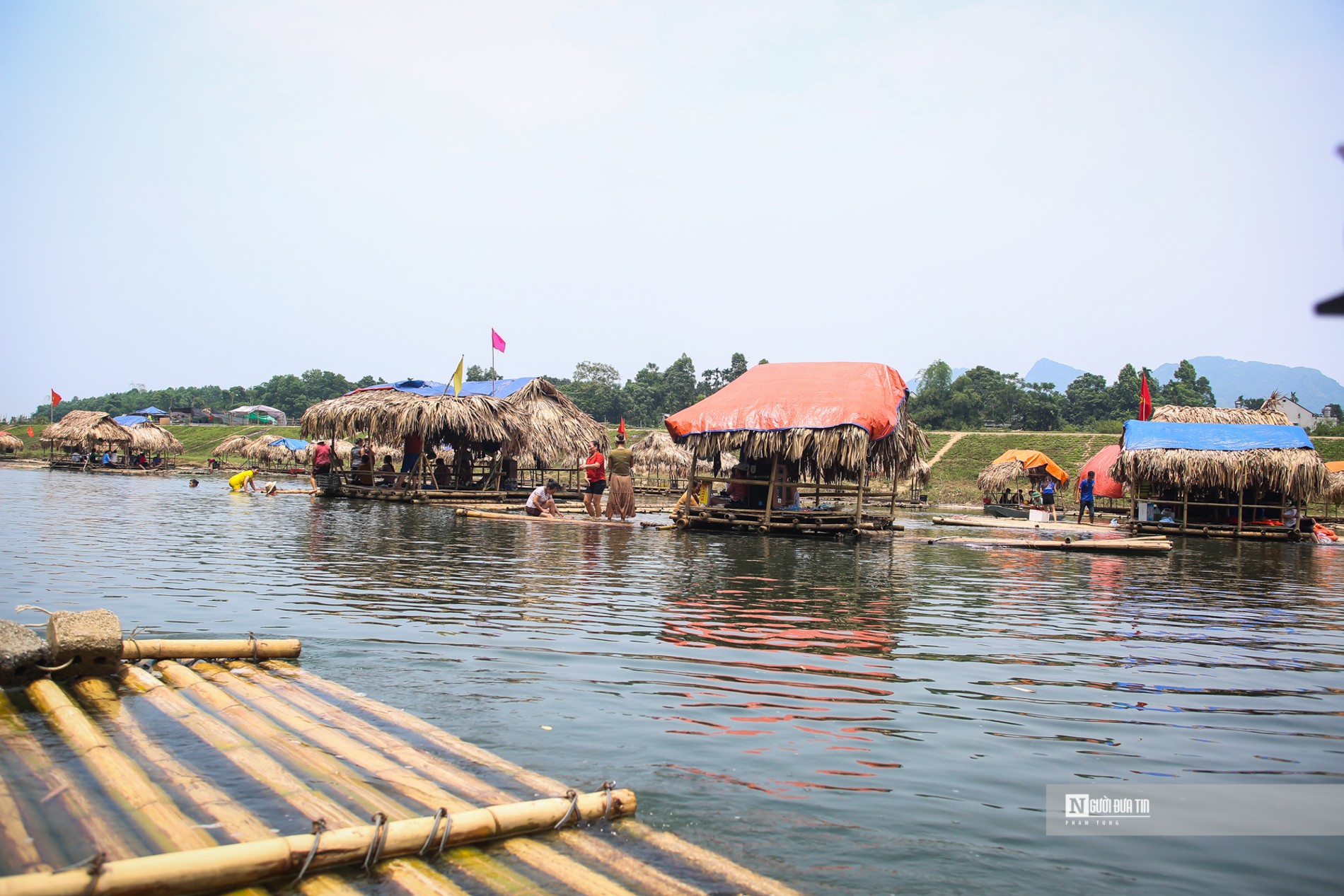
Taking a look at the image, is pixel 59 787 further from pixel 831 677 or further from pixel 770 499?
pixel 770 499

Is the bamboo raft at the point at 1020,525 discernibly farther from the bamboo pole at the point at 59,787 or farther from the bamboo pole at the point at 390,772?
the bamboo pole at the point at 59,787

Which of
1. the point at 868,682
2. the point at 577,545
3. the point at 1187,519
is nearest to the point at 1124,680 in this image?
the point at 868,682

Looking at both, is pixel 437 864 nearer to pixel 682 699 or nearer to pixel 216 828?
pixel 216 828

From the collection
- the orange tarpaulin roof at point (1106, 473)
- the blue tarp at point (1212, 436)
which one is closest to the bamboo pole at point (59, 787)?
the blue tarp at point (1212, 436)

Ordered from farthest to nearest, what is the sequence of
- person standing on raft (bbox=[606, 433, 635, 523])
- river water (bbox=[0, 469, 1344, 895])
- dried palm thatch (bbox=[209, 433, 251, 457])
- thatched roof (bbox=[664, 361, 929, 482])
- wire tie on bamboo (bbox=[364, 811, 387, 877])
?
dried palm thatch (bbox=[209, 433, 251, 457]) < person standing on raft (bbox=[606, 433, 635, 523]) < thatched roof (bbox=[664, 361, 929, 482]) < river water (bbox=[0, 469, 1344, 895]) < wire tie on bamboo (bbox=[364, 811, 387, 877])

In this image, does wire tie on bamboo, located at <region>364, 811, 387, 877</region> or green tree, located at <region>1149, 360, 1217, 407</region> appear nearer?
wire tie on bamboo, located at <region>364, 811, 387, 877</region>

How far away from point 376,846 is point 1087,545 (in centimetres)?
1392

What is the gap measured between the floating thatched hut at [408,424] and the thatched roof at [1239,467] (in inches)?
599

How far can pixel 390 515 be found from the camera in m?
17.4

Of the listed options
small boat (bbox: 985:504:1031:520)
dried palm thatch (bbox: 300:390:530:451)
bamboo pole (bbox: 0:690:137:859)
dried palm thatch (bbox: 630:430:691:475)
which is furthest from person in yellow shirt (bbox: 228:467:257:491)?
small boat (bbox: 985:504:1031:520)

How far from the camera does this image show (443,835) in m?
2.97

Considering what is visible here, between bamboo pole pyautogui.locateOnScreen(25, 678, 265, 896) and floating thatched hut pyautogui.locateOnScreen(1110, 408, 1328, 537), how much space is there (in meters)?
22.0

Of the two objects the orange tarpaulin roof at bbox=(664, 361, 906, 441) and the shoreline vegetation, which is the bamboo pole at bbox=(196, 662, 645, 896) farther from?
the shoreline vegetation

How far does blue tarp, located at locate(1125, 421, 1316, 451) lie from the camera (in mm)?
20781
